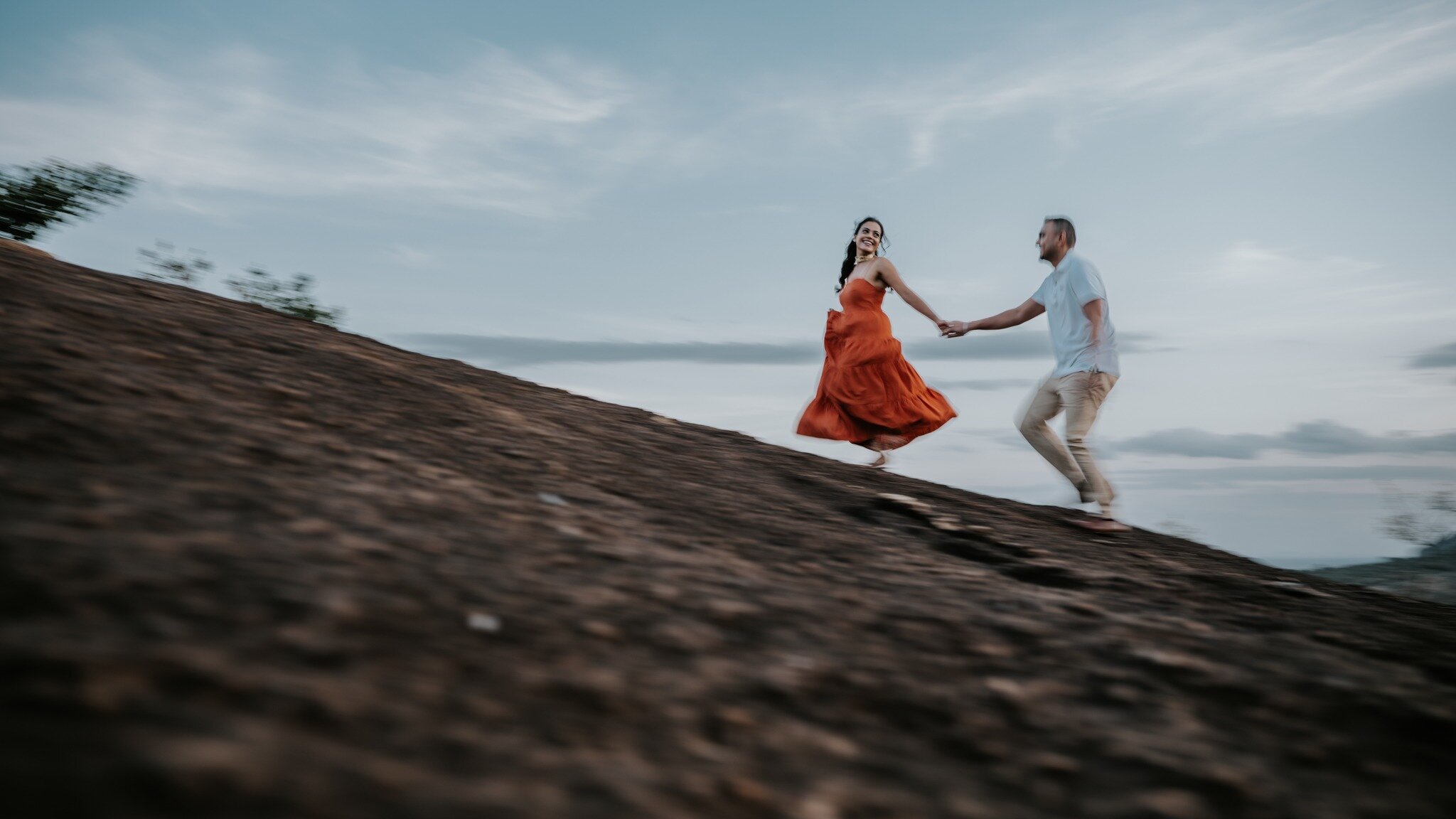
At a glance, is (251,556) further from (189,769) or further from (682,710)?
(682,710)

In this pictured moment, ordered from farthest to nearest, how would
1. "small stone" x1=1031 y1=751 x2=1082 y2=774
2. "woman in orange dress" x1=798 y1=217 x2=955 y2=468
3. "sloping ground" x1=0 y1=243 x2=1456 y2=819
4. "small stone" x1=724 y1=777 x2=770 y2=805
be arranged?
"woman in orange dress" x1=798 y1=217 x2=955 y2=468, "small stone" x1=1031 y1=751 x2=1082 y2=774, "small stone" x1=724 y1=777 x2=770 y2=805, "sloping ground" x1=0 y1=243 x2=1456 y2=819

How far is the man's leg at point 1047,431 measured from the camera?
598cm

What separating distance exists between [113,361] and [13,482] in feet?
3.83

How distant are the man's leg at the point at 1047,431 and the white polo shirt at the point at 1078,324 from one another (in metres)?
0.17

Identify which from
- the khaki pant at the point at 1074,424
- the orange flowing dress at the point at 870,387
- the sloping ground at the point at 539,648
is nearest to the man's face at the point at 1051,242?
the khaki pant at the point at 1074,424

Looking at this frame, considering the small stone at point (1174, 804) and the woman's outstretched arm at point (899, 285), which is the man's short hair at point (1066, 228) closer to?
the woman's outstretched arm at point (899, 285)

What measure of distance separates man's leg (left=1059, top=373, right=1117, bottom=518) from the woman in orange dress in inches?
68.3

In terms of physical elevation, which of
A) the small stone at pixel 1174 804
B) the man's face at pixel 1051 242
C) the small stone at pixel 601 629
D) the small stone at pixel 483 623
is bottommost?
the small stone at pixel 1174 804

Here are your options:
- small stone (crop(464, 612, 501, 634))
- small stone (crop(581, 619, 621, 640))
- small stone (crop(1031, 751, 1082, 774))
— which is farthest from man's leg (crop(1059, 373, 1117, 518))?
small stone (crop(464, 612, 501, 634))

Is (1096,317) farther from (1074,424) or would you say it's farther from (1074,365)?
(1074,424)

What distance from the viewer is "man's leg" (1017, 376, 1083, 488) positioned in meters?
5.98

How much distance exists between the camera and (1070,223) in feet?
20.0

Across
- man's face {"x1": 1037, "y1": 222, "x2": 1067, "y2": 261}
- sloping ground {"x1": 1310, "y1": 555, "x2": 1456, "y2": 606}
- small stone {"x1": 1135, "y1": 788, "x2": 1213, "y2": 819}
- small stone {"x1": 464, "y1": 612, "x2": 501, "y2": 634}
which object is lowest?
small stone {"x1": 1135, "y1": 788, "x2": 1213, "y2": 819}

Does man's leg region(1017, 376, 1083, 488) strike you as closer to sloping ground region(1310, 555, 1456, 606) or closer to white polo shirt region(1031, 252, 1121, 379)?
white polo shirt region(1031, 252, 1121, 379)
